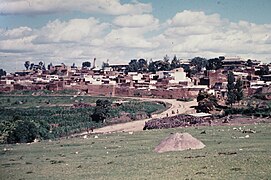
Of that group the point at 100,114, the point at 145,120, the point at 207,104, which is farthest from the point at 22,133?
the point at 207,104

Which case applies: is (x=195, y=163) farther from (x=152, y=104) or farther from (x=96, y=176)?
(x=152, y=104)

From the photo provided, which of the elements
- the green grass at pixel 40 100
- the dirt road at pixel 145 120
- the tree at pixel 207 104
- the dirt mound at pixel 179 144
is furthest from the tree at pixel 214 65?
the dirt mound at pixel 179 144

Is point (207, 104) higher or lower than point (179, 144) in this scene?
lower

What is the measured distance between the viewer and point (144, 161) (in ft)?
66.5

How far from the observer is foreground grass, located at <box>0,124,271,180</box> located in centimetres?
1608

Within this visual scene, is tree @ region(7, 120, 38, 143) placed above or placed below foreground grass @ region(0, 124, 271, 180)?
below

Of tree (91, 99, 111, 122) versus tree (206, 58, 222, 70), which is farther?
tree (206, 58, 222, 70)

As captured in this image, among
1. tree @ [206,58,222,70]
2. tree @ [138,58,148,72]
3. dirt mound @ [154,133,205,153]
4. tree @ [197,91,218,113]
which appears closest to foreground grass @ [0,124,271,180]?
dirt mound @ [154,133,205,153]

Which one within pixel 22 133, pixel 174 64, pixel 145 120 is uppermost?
pixel 174 64

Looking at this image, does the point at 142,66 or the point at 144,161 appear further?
the point at 142,66

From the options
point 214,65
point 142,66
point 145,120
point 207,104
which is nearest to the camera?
point 145,120

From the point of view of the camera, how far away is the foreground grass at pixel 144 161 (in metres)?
16.1

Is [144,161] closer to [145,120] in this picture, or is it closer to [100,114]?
[145,120]

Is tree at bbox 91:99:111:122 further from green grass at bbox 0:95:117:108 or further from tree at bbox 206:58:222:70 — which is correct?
tree at bbox 206:58:222:70
